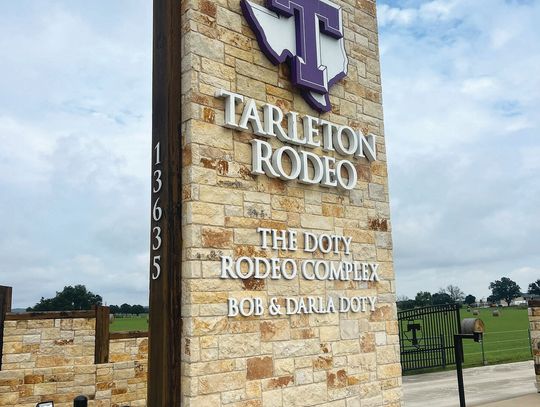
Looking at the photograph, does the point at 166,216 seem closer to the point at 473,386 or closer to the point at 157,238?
the point at 157,238

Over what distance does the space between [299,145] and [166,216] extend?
70.3 inches

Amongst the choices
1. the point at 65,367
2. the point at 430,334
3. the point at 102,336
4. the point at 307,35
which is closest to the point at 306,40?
the point at 307,35

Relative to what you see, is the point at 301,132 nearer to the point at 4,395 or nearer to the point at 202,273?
the point at 202,273

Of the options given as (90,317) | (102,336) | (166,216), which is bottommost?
(102,336)

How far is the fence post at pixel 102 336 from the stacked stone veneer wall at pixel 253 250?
592cm

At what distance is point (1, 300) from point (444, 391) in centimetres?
872

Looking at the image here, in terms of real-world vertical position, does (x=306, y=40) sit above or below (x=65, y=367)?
above

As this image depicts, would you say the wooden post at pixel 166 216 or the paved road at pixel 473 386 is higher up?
the wooden post at pixel 166 216

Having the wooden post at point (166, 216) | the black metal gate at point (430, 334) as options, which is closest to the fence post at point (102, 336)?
the wooden post at point (166, 216)

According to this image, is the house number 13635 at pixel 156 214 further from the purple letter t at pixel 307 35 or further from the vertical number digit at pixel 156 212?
the purple letter t at pixel 307 35

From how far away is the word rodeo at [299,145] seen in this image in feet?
17.3

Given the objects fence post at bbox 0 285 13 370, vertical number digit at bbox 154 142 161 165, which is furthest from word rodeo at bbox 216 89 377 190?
fence post at bbox 0 285 13 370

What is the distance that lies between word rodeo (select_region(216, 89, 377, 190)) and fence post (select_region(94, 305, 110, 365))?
625 centimetres

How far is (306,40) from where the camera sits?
6.01 m
